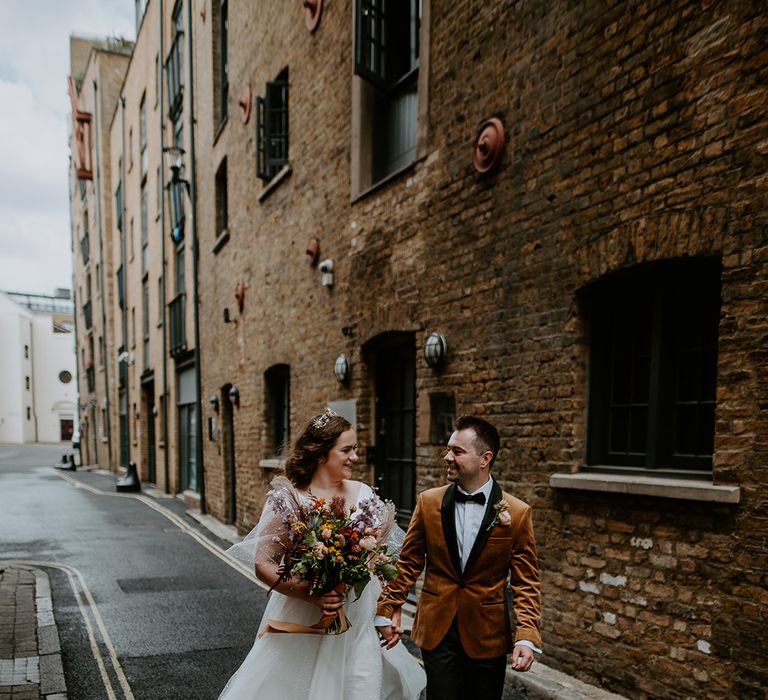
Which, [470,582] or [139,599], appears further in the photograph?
[139,599]

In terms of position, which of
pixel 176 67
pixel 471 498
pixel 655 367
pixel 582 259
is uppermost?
pixel 176 67

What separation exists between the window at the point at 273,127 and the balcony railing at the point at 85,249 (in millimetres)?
25459

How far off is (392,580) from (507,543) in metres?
0.58

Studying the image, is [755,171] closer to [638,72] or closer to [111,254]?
[638,72]

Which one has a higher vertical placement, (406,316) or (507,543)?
(406,316)

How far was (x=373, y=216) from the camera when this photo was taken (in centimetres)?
698

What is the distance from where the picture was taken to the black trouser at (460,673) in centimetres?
274

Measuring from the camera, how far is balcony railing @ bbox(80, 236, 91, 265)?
31.7 m

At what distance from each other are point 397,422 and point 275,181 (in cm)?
478

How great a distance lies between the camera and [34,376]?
50.8 metres

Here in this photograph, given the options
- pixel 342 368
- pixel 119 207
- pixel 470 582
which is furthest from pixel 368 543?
pixel 119 207

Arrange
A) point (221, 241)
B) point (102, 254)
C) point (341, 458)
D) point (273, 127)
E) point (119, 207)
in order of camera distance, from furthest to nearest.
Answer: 1. point (102, 254)
2. point (119, 207)
3. point (221, 241)
4. point (273, 127)
5. point (341, 458)

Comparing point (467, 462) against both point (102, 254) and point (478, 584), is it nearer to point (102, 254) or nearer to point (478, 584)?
point (478, 584)

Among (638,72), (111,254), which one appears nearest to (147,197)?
(111,254)
